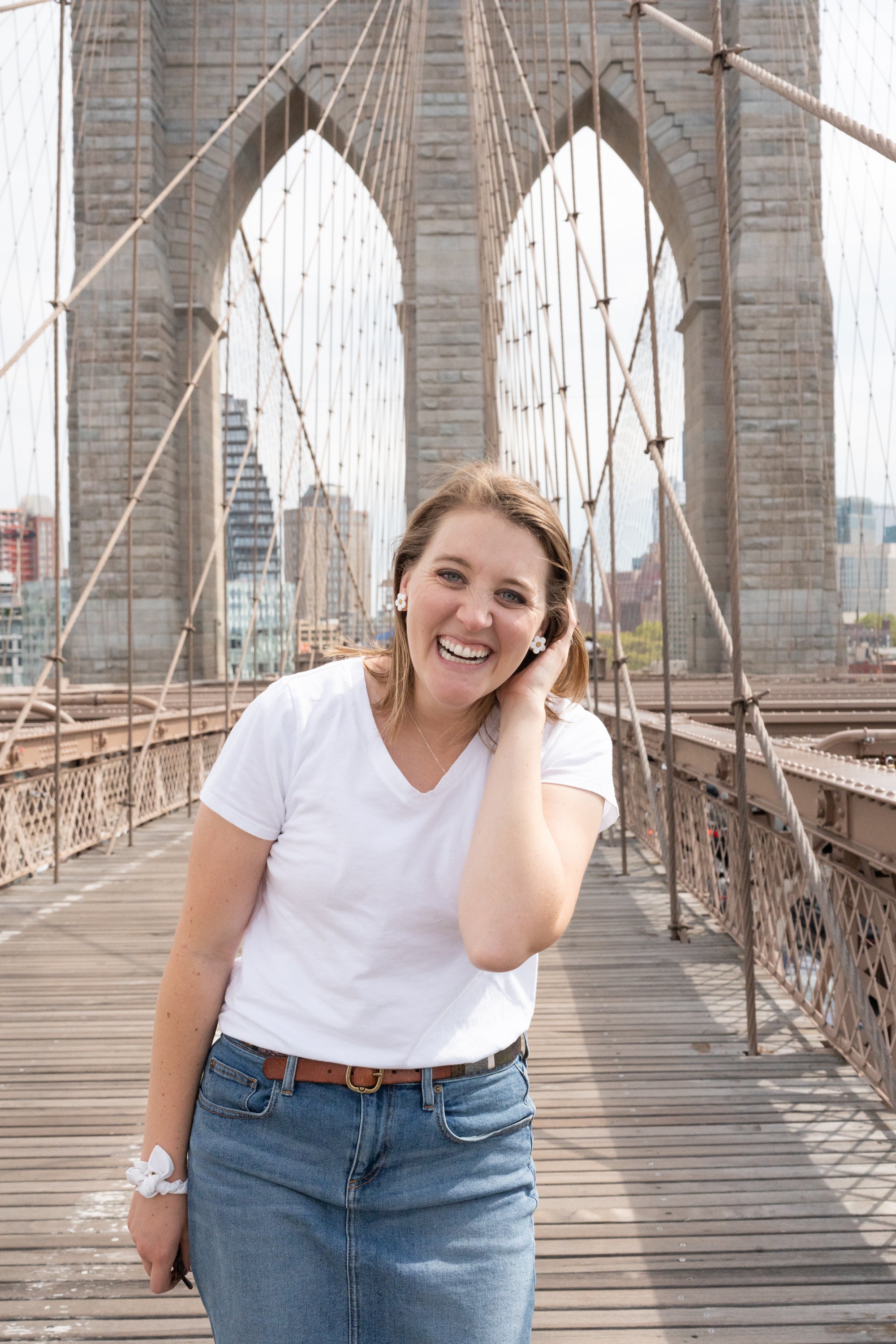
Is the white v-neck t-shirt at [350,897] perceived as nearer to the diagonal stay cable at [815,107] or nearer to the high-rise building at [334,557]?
the diagonal stay cable at [815,107]

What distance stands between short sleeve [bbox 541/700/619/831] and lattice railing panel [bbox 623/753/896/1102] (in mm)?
1071

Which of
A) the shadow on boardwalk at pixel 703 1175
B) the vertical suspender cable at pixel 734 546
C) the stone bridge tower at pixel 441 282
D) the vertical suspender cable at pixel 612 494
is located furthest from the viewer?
the stone bridge tower at pixel 441 282

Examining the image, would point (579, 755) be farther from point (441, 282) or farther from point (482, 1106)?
point (441, 282)

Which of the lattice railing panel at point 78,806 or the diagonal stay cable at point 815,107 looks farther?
the lattice railing panel at point 78,806

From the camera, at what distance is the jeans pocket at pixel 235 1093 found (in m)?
0.73

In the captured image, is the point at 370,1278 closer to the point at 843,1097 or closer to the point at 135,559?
the point at 843,1097

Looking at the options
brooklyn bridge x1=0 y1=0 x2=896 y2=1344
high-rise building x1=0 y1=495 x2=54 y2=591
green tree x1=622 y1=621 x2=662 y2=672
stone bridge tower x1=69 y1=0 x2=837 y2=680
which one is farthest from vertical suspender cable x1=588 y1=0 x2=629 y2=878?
high-rise building x1=0 y1=495 x2=54 y2=591

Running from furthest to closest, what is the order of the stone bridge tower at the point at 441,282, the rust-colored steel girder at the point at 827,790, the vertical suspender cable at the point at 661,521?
the stone bridge tower at the point at 441,282 → the vertical suspender cable at the point at 661,521 → the rust-colored steel girder at the point at 827,790

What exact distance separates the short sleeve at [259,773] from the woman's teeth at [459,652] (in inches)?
4.4

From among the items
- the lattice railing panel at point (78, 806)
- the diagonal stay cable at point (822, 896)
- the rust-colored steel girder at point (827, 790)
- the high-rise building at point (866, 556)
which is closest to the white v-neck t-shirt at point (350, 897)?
the rust-colored steel girder at point (827, 790)

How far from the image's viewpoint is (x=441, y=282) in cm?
1148

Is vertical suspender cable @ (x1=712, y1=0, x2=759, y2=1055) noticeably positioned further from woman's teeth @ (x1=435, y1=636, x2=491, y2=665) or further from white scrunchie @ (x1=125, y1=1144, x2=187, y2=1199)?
white scrunchie @ (x1=125, y1=1144, x2=187, y2=1199)

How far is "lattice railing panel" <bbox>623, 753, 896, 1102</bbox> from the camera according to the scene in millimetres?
1850

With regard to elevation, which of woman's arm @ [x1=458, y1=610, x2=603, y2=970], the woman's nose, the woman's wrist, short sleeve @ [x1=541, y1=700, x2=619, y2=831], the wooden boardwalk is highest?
the woman's nose
